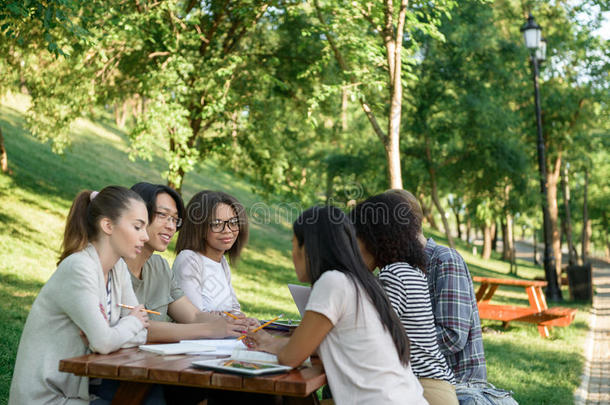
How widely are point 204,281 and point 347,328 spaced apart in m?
2.11

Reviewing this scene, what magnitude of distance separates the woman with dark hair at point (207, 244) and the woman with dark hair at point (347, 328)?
1.81 meters

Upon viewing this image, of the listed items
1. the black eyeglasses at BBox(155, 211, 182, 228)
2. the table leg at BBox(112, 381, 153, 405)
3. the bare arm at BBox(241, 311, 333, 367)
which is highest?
the black eyeglasses at BBox(155, 211, 182, 228)

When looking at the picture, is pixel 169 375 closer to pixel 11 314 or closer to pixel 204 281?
pixel 204 281

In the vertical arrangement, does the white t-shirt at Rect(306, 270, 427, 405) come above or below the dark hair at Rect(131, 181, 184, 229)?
below

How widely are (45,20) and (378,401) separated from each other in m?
6.11

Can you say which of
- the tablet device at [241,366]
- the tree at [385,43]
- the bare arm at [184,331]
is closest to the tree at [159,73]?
the tree at [385,43]

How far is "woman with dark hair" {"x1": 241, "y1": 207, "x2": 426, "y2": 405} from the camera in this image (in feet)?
9.78

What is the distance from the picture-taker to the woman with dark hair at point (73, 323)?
10.4 feet

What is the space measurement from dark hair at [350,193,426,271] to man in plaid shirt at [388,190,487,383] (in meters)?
0.42

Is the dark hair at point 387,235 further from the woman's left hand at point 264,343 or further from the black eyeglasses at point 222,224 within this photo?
the black eyeglasses at point 222,224

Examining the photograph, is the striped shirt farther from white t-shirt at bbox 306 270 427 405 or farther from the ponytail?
the ponytail

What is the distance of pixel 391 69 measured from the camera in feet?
34.5

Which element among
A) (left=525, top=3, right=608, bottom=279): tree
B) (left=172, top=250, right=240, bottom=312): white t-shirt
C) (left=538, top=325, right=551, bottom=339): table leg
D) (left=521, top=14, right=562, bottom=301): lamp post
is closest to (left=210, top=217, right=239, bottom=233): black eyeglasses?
Result: (left=172, top=250, right=240, bottom=312): white t-shirt

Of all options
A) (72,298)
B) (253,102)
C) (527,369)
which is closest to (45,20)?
(72,298)
